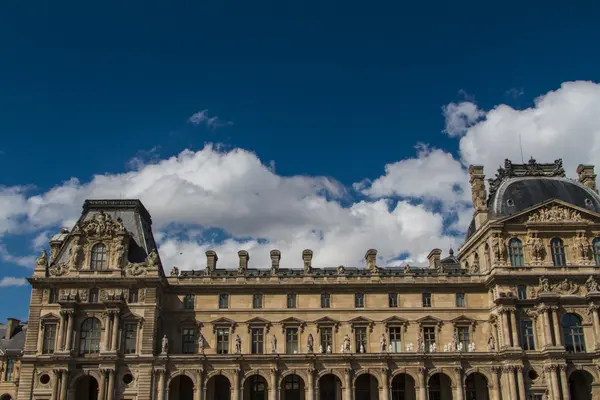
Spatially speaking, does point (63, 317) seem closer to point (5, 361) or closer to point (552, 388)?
point (5, 361)

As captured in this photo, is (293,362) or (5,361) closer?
(293,362)

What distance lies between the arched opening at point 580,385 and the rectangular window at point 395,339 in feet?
56.8

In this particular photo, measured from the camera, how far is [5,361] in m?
79.7

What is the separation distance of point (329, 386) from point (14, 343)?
42262mm

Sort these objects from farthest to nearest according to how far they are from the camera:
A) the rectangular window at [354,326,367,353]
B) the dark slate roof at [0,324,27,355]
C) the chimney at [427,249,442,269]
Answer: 1. the dark slate roof at [0,324,27,355]
2. the chimney at [427,249,442,269]
3. the rectangular window at [354,326,367,353]

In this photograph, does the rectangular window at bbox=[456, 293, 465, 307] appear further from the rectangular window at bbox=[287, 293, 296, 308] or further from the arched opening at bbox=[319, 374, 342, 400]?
the rectangular window at bbox=[287, 293, 296, 308]

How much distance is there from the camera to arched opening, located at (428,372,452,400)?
215ft

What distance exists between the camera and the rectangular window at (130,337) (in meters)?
63.7


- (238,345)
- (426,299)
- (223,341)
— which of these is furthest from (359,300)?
(223,341)

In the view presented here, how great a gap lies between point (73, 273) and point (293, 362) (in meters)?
24.1

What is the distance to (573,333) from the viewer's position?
64.5m

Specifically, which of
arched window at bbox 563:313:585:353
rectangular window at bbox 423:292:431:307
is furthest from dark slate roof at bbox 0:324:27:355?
arched window at bbox 563:313:585:353

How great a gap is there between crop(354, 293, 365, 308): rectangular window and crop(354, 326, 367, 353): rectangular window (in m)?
2.31

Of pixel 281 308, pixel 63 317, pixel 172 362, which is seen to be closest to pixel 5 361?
pixel 63 317
